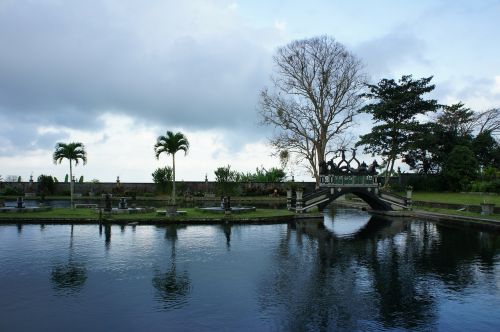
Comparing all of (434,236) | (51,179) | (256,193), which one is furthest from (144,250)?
(51,179)

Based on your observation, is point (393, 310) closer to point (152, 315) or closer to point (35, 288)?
point (152, 315)

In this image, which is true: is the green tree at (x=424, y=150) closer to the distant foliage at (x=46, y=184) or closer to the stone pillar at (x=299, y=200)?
the stone pillar at (x=299, y=200)

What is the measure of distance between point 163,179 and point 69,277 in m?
40.8

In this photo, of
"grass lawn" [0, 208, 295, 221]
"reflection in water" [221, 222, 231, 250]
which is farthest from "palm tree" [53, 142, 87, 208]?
"reflection in water" [221, 222, 231, 250]

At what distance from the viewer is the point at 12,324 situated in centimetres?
936

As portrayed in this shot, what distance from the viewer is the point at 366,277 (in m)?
13.8

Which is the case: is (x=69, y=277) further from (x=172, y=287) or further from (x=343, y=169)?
(x=343, y=169)

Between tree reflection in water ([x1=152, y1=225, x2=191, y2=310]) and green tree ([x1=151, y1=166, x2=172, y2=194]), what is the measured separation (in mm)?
38816

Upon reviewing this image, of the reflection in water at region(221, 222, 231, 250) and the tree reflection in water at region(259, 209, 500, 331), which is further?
the reflection in water at region(221, 222, 231, 250)

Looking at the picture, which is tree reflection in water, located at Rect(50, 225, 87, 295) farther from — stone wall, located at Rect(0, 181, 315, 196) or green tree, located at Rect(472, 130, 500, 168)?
green tree, located at Rect(472, 130, 500, 168)

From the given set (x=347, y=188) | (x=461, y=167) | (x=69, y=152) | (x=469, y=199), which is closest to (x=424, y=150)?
(x=461, y=167)

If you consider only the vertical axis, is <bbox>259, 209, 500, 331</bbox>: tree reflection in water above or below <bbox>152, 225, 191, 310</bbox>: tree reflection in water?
below

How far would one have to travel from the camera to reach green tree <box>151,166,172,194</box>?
5359 cm

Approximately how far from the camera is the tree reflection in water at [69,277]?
1209 centimetres
